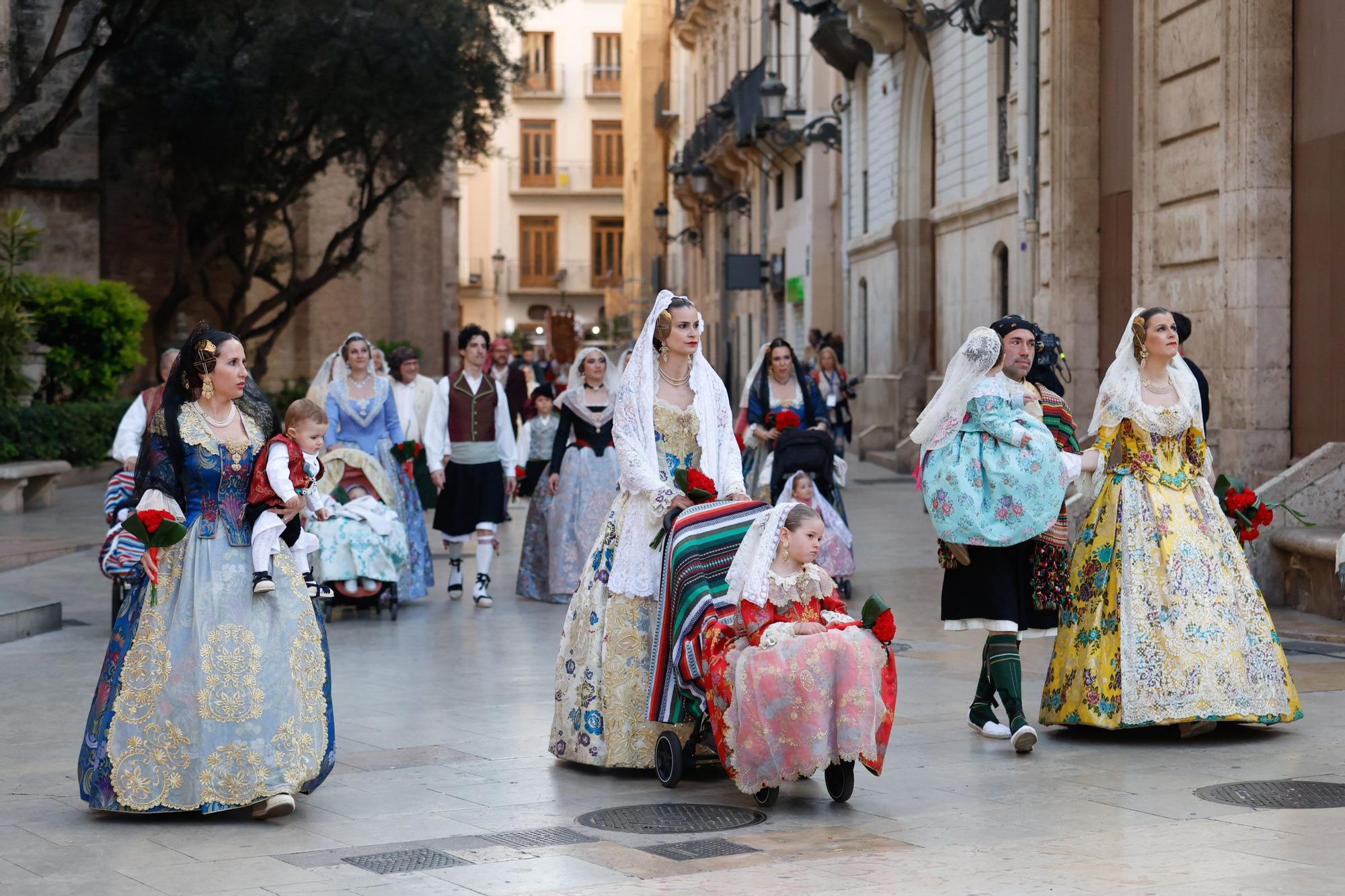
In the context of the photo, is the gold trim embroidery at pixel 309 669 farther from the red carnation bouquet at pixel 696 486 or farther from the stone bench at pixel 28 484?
the stone bench at pixel 28 484

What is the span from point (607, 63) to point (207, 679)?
246ft

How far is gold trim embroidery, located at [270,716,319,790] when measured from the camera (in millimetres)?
6711

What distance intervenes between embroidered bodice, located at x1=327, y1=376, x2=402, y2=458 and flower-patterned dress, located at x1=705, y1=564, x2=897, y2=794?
6668 mm

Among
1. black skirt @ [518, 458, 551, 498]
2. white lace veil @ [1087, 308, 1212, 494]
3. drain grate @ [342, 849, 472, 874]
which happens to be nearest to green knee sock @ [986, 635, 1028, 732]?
white lace veil @ [1087, 308, 1212, 494]

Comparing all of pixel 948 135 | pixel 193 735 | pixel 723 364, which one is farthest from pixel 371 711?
pixel 723 364

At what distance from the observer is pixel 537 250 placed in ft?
257

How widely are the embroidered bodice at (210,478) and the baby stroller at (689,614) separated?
1.62m

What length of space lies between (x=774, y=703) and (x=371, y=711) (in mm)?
3063

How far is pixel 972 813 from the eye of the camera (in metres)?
6.57

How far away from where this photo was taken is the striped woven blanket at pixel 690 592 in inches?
281

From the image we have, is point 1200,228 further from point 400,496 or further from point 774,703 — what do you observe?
point 774,703

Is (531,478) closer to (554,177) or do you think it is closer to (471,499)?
(471,499)

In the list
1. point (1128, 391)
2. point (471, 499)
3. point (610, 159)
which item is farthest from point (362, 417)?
point (610, 159)

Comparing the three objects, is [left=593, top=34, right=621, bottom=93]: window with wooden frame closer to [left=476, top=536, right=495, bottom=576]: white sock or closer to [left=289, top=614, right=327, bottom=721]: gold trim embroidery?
[left=476, top=536, right=495, bottom=576]: white sock
